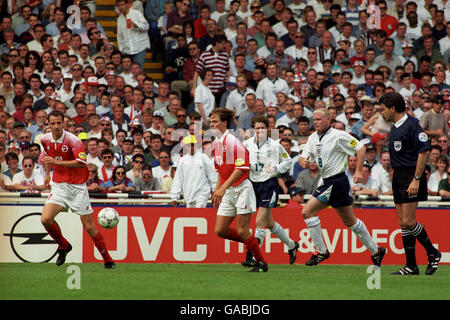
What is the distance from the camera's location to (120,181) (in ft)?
50.8

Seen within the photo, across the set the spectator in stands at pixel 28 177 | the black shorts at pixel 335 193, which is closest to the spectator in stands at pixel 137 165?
the spectator in stands at pixel 28 177

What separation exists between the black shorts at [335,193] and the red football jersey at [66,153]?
356 centimetres

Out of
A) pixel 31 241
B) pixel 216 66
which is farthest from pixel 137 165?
pixel 216 66

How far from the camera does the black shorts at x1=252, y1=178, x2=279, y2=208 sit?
1303 cm

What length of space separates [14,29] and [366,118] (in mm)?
8863

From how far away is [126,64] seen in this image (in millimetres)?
19156

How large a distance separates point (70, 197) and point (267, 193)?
124 inches

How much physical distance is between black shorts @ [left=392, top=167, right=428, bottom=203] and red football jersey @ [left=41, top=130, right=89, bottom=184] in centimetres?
454

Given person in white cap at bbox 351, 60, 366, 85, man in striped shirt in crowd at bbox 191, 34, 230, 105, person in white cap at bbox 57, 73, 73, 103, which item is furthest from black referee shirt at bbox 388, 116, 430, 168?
person in white cap at bbox 57, 73, 73, 103

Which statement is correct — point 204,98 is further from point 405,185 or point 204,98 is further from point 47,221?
point 405,185

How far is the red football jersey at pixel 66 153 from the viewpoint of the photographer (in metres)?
11.9

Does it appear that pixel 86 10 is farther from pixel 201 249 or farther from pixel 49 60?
pixel 201 249

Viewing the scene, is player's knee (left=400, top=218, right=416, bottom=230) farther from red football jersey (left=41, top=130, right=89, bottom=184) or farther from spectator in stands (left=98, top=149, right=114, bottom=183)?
spectator in stands (left=98, top=149, right=114, bottom=183)

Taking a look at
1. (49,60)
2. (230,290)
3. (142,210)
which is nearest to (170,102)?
(49,60)
